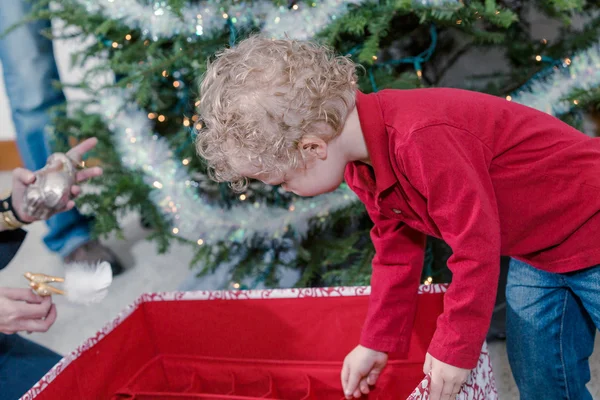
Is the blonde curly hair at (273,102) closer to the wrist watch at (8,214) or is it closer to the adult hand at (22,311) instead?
the adult hand at (22,311)

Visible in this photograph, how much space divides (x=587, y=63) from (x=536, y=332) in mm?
593

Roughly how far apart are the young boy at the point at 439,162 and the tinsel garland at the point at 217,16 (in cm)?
36

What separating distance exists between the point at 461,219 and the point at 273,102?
0.25 m

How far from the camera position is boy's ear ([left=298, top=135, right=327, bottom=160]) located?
69cm

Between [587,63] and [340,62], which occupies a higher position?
[340,62]

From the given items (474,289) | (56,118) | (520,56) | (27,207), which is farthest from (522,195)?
(56,118)

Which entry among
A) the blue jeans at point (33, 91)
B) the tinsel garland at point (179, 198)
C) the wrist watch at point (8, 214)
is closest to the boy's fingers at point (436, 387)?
the tinsel garland at point (179, 198)

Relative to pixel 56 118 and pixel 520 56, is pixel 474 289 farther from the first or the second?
pixel 56 118

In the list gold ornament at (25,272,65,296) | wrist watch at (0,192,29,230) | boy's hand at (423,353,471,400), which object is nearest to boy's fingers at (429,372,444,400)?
boy's hand at (423,353,471,400)

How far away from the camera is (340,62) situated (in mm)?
829

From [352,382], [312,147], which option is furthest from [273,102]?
[352,382]

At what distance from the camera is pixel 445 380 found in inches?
25.8

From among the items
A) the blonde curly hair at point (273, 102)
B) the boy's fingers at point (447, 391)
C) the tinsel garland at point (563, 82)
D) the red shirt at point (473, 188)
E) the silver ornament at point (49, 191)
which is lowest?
the silver ornament at point (49, 191)

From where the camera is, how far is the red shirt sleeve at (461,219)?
2.02 ft
